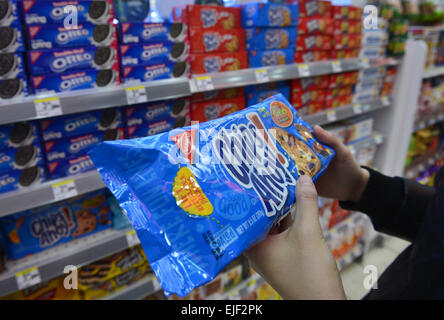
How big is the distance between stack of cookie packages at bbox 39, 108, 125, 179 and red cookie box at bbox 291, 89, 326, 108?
0.93 m

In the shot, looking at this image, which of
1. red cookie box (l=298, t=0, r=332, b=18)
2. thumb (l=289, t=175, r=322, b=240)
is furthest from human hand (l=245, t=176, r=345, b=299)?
red cookie box (l=298, t=0, r=332, b=18)

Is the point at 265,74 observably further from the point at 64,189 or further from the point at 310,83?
the point at 64,189

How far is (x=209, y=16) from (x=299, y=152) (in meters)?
0.81

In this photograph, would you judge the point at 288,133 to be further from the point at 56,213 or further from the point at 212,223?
the point at 56,213

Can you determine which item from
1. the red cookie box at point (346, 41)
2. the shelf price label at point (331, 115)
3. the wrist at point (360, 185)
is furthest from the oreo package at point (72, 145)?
the red cookie box at point (346, 41)

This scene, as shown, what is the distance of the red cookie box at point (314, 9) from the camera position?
1567 millimetres

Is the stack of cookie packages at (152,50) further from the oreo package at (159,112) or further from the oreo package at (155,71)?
the oreo package at (159,112)

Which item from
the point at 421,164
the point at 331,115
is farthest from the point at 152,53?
the point at 421,164

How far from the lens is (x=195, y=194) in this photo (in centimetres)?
61

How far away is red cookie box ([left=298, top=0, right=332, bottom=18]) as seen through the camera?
1567 mm

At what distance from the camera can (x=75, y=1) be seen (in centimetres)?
99

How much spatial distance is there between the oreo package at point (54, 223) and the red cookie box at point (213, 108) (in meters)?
0.53

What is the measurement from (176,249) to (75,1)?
34.5 inches
